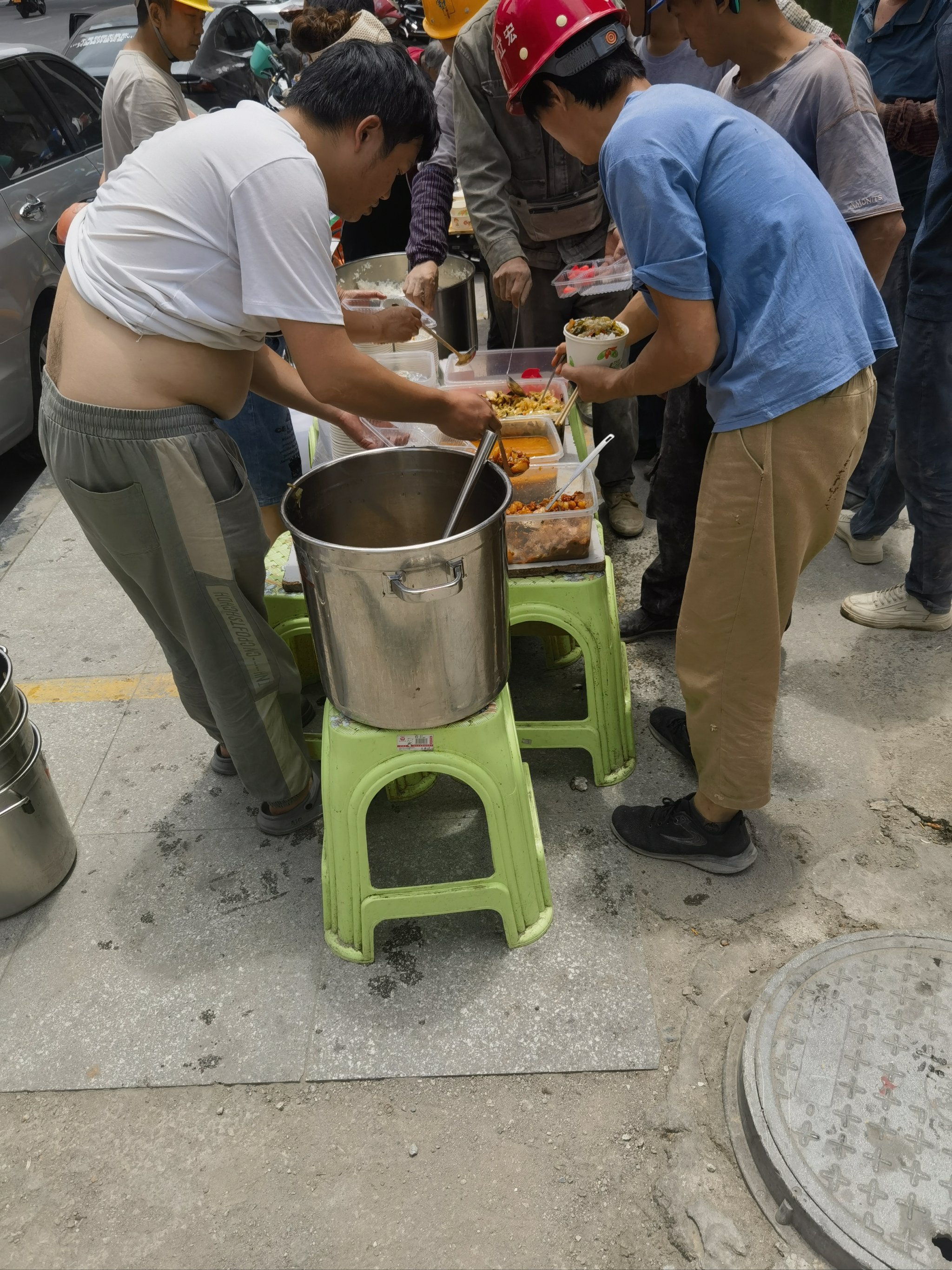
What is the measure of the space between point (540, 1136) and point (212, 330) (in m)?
1.90

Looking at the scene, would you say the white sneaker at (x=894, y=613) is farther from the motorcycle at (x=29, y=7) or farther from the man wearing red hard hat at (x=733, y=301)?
the motorcycle at (x=29, y=7)

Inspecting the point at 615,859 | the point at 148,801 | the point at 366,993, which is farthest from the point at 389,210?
the point at 366,993

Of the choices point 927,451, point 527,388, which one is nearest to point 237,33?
point 527,388

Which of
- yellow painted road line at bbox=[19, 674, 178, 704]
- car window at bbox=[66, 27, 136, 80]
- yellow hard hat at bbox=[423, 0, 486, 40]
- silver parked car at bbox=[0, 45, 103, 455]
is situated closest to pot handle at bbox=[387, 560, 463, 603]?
yellow painted road line at bbox=[19, 674, 178, 704]

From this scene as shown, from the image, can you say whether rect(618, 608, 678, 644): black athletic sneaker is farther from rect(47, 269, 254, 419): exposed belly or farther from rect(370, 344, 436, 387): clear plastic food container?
rect(47, 269, 254, 419): exposed belly

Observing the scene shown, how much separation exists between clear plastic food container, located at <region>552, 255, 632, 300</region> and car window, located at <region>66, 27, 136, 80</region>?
7.81 m

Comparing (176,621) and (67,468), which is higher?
(67,468)

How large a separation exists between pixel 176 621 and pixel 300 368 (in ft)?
2.75

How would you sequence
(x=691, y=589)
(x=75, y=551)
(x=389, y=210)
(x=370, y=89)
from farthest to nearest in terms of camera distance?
(x=389, y=210), (x=75, y=551), (x=691, y=589), (x=370, y=89)

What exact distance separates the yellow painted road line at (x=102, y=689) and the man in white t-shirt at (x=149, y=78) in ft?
5.79

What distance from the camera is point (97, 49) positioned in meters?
8.66

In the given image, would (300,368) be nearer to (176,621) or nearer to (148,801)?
(176,621)

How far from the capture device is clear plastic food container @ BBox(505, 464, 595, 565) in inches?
95.2

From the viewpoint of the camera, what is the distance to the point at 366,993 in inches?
86.0
